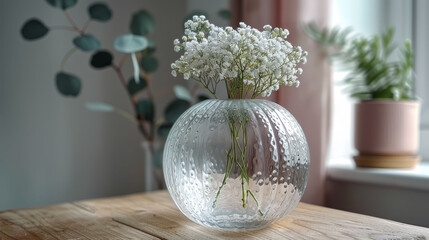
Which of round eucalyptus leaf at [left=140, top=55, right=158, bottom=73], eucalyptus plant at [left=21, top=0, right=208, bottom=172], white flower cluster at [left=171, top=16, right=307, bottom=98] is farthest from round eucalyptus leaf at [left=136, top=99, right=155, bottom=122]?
white flower cluster at [left=171, top=16, right=307, bottom=98]

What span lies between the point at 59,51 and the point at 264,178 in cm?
120

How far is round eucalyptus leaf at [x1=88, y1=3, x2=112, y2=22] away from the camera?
166 centimetres

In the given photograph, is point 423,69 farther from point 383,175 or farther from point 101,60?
point 101,60

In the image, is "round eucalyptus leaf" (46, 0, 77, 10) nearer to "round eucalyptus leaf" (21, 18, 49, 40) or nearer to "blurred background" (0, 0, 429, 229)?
"round eucalyptus leaf" (21, 18, 49, 40)

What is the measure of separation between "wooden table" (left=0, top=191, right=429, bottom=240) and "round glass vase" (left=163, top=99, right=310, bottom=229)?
0.04 m

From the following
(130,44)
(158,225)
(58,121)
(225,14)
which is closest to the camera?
(158,225)

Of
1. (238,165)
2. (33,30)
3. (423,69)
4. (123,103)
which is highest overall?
(33,30)

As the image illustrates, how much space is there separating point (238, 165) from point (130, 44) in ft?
2.46

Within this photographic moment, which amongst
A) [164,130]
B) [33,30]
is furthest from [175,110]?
[33,30]

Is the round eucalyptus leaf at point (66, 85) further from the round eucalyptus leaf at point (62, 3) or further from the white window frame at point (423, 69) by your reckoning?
the white window frame at point (423, 69)

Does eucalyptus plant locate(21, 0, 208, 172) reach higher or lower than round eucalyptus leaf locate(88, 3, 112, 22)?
lower

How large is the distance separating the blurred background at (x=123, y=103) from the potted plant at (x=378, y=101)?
0.06 meters

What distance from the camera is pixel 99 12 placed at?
5.46 feet

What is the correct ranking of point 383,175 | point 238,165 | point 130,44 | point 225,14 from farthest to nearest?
point 225,14 → point 130,44 → point 383,175 → point 238,165
